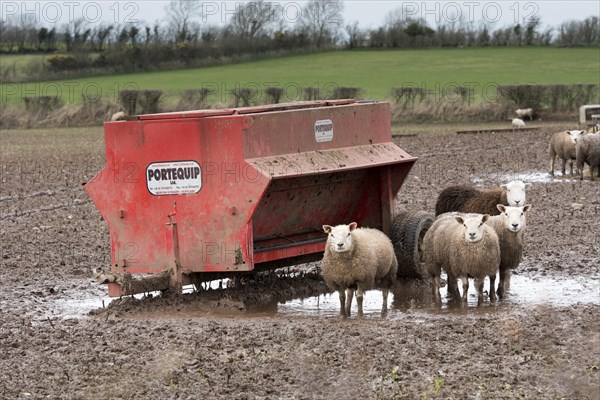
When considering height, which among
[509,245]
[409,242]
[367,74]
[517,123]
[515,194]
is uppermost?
[515,194]

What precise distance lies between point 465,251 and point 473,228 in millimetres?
283

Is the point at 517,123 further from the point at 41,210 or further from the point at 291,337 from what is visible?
the point at 291,337

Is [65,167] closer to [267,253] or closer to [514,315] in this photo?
[267,253]

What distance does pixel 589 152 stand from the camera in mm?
23375

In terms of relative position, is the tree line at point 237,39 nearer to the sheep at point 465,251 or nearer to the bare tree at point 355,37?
the bare tree at point 355,37

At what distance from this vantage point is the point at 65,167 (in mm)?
27656

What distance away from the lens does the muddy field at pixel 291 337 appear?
8.46 meters

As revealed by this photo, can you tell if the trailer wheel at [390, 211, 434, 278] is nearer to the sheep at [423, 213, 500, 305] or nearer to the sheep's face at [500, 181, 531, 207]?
the sheep at [423, 213, 500, 305]

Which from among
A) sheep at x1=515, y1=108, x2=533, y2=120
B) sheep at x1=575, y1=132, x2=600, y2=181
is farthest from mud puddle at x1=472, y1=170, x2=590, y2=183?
sheep at x1=515, y1=108, x2=533, y2=120

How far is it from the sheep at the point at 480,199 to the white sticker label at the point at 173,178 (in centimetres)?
465

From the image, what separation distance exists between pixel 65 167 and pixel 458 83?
31.3 m

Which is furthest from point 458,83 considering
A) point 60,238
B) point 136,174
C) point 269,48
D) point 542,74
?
point 136,174

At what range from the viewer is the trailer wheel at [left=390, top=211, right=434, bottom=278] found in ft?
44.3

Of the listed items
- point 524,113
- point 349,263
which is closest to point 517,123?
point 524,113
